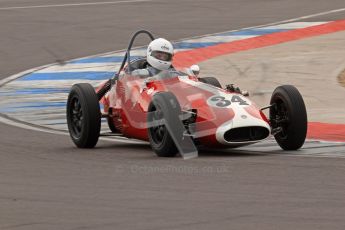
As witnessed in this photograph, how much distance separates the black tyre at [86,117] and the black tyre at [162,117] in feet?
3.59

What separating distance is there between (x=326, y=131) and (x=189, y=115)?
2.57 metres

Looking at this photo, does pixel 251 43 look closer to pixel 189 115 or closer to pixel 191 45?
pixel 191 45

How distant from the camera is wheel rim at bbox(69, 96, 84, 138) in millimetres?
13625

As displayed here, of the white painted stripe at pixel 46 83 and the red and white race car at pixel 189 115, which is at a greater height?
the red and white race car at pixel 189 115

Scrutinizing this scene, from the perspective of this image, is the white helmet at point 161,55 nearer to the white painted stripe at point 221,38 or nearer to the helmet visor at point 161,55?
the helmet visor at point 161,55

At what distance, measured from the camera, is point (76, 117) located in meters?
13.7

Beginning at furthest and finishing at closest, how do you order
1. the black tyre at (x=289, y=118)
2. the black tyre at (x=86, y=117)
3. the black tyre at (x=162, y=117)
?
the black tyre at (x=86, y=117)
the black tyre at (x=289, y=118)
the black tyre at (x=162, y=117)

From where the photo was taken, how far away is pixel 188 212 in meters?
8.67

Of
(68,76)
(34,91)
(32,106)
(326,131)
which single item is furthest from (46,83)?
(326,131)

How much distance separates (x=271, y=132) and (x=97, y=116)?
208cm

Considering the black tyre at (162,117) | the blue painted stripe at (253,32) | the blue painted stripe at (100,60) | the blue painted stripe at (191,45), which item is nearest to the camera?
the black tyre at (162,117)

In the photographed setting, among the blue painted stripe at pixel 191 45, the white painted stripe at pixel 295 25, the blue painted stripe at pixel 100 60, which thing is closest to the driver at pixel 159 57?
the blue painted stripe at pixel 100 60

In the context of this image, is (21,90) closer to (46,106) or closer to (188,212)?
(46,106)

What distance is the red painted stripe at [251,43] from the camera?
21.2 meters
